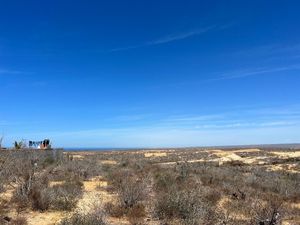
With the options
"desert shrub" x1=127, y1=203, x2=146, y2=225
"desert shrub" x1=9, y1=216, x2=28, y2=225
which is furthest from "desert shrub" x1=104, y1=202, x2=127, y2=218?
"desert shrub" x1=9, y1=216, x2=28, y2=225

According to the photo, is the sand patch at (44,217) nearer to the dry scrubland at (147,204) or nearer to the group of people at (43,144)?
the dry scrubland at (147,204)

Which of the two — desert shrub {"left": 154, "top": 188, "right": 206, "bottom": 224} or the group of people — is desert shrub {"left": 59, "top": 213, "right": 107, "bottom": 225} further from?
the group of people

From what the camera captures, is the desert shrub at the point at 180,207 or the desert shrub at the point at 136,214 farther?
the desert shrub at the point at 136,214

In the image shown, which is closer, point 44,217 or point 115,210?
point 44,217

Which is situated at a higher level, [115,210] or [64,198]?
[64,198]

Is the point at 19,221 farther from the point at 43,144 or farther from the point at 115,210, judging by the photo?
the point at 43,144

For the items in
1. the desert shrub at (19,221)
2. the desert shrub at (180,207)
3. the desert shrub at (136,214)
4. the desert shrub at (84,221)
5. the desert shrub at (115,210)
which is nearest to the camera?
the desert shrub at (84,221)

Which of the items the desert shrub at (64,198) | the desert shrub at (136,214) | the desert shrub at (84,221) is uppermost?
the desert shrub at (64,198)

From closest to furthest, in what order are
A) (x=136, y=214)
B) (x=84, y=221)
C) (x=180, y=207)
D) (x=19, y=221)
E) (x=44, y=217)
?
(x=84, y=221) < (x=19, y=221) < (x=180, y=207) < (x=44, y=217) < (x=136, y=214)

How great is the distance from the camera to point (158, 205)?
1305cm

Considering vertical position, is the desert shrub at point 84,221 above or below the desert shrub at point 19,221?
above

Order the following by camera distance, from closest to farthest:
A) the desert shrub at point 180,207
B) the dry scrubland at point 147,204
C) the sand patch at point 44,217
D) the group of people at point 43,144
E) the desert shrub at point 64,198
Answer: the dry scrubland at point 147,204, the desert shrub at point 180,207, the sand patch at point 44,217, the desert shrub at point 64,198, the group of people at point 43,144

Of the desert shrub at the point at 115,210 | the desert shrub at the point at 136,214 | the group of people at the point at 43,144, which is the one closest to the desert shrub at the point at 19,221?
the desert shrub at the point at 115,210

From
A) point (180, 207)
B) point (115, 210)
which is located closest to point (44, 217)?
point (115, 210)
